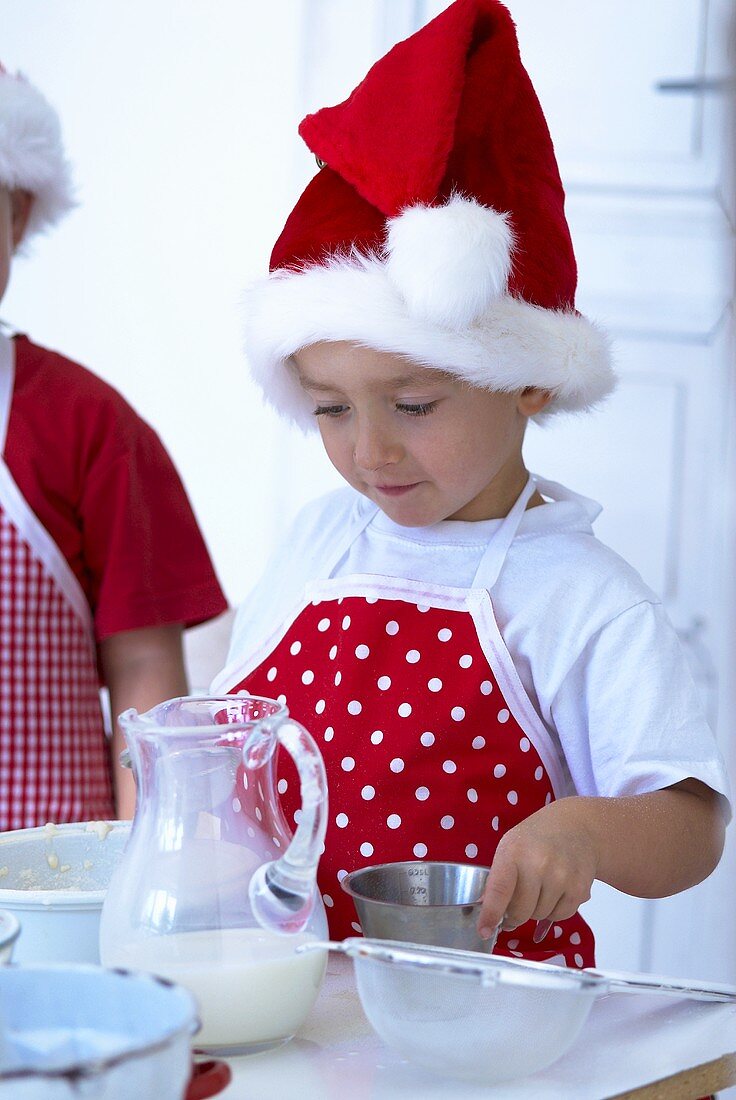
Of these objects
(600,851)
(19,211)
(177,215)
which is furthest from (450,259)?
(177,215)

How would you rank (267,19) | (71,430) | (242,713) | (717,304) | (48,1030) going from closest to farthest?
(48,1030), (242,713), (71,430), (717,304), (267,19)

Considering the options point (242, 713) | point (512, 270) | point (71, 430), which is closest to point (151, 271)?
point (71, 430)

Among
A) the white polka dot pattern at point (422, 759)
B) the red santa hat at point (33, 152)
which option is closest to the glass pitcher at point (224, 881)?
the white polka dot pattern at point (422, 759)

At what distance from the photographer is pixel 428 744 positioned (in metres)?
0.81

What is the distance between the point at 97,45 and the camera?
2096mm

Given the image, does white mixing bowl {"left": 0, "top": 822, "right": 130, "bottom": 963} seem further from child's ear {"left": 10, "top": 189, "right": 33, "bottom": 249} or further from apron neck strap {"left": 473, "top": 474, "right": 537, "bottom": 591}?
child's ear {"left": 10, "top": 189, "right": 33, "bottom": 249}

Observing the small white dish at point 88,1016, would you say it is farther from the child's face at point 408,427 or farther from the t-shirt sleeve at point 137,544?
the t-shirt sleeve at point 137,544

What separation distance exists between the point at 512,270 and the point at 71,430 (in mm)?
460

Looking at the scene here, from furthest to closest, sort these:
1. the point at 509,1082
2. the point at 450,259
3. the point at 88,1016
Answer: the point at 450,259
the point at 509,1082
the point at 88,1016

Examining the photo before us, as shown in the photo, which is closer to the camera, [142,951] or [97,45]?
[142,951]

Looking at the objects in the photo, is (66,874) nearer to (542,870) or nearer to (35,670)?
(542,870)

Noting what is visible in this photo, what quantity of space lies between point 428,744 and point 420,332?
10.1 inches

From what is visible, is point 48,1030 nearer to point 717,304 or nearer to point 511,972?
point 511,972

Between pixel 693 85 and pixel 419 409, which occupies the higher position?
pixel 693 85
